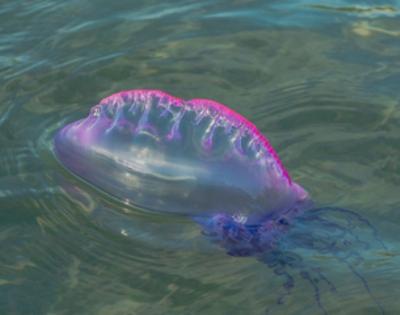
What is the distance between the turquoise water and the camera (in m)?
3.10

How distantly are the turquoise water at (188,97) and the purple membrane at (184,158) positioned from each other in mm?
144

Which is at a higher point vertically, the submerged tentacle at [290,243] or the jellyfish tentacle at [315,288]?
the submerged tentacle at [290,243]

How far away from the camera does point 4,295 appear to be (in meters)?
3.10

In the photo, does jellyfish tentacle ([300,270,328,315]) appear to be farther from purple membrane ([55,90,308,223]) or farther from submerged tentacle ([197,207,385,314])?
purple membrane ([55,90,308,223])

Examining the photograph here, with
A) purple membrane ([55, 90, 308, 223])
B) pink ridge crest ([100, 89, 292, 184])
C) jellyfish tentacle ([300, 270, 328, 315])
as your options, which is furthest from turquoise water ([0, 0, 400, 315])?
pink ridge crest ([100, 89, 292, 184])

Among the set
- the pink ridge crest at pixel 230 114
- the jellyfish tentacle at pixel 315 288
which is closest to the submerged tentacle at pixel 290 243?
the jellyfish tentacle at pixel 315 288

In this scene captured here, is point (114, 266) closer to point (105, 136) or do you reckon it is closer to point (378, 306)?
point (105, 136)

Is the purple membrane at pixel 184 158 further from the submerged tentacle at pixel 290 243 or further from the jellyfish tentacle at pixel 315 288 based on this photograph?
the jellyfish tentacle at pixel 315 288

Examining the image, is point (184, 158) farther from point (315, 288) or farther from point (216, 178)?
point (315, 288)

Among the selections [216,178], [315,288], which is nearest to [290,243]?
[315,288]

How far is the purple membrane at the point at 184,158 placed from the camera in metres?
3.16

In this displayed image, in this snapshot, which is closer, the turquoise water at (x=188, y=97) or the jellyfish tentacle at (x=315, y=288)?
the jellyfish tentacle at (x=315, y=288)

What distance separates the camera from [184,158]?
323 centimetres

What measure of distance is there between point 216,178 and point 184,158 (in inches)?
6.2
